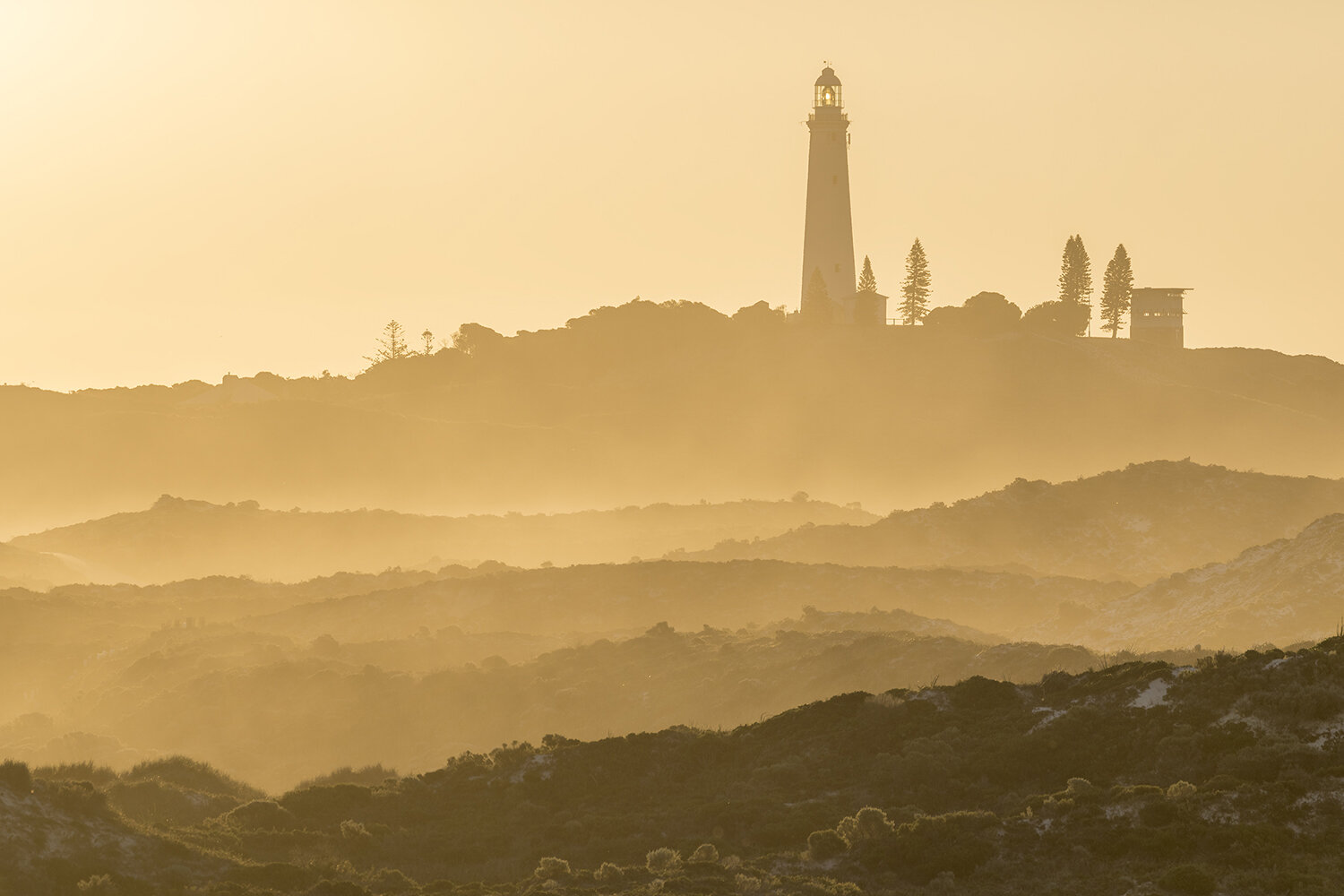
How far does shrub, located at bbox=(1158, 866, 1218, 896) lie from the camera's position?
21.4 m

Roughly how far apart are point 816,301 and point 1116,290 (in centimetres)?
3554

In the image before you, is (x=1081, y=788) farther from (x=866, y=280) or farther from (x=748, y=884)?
(x=866, y=280)

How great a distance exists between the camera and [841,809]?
27953 mm

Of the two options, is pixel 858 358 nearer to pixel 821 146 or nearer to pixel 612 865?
pixel 821 146

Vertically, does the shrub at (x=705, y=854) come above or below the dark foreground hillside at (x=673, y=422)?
below

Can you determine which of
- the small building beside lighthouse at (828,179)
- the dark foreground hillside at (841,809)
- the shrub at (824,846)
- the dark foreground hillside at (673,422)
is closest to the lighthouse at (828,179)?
the small building beside lighthouse at (828,179)

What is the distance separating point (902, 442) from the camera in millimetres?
144125

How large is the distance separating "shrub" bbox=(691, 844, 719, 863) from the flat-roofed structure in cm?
15448

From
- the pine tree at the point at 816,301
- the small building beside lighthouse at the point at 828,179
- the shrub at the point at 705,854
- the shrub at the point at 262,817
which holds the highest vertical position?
the small building beside lighthouse at the point at 828,179

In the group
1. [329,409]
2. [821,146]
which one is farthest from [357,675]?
[821,146]

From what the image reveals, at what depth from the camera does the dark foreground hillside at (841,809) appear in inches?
916

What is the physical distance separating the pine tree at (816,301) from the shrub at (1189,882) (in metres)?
138

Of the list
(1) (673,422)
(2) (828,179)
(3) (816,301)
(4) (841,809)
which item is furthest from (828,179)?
(4) (841,809)

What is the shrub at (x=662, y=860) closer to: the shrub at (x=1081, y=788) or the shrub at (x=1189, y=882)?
the shrub at (x=1081, y=788)
